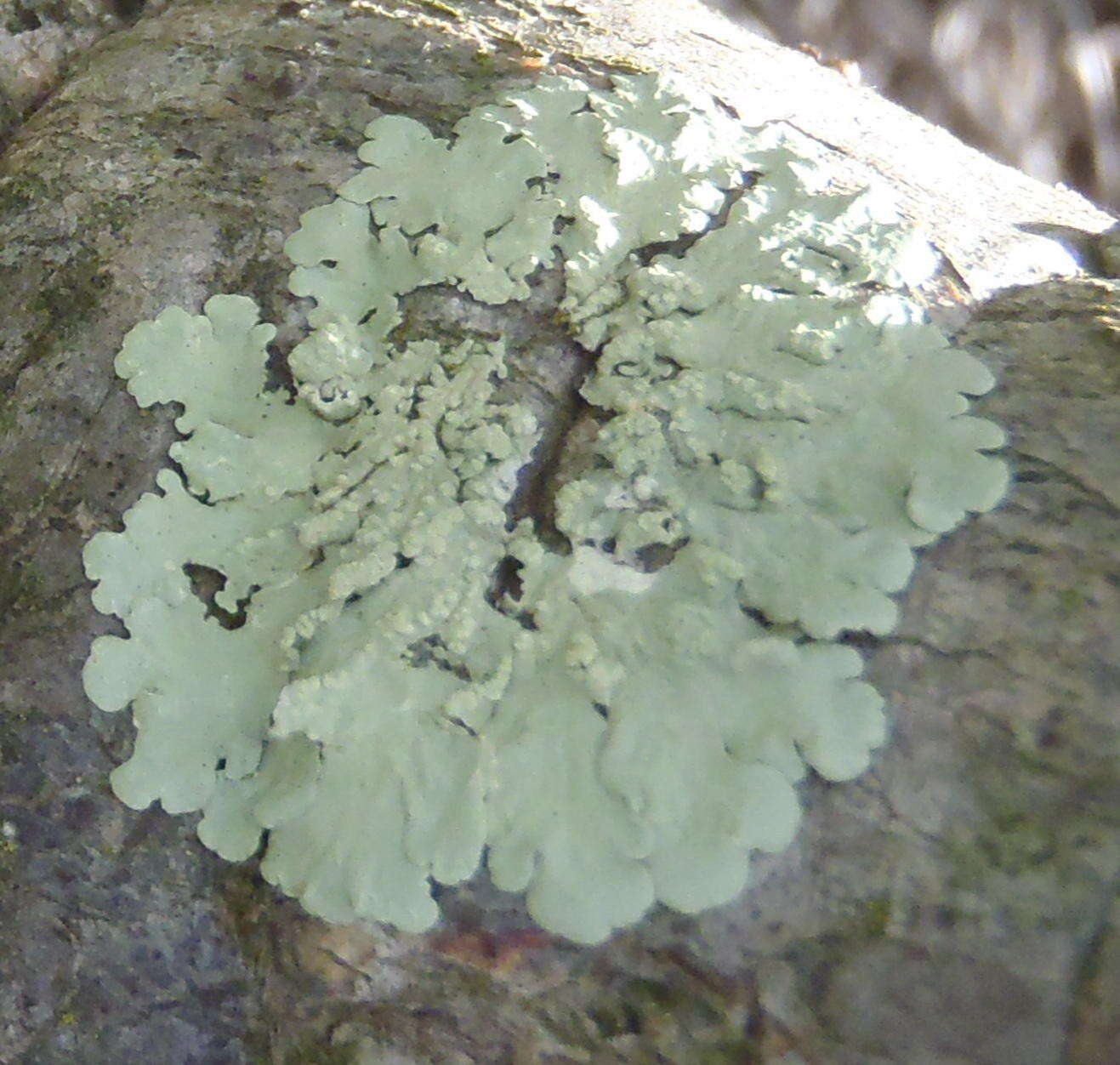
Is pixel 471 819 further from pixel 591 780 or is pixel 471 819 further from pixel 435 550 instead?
pixel 435 550

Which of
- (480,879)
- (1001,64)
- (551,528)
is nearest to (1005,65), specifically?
(1001,64)

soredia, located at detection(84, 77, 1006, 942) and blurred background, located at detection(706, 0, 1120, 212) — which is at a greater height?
soredia, located at detection(84, 77, 1006, 942)

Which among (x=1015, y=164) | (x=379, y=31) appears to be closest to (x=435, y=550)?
(x=379, y=31)

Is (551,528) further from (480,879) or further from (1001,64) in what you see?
(1001,64)

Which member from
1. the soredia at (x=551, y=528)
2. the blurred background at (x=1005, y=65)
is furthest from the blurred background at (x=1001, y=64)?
the soredia at (x=551, y=528)

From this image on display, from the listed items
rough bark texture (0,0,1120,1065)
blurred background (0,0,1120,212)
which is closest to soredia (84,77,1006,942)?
rough bark texture (0,0,1120,1065)

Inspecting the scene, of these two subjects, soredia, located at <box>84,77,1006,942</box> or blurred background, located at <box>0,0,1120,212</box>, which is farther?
blurred background, located at <box>0,0,1120,212</box>

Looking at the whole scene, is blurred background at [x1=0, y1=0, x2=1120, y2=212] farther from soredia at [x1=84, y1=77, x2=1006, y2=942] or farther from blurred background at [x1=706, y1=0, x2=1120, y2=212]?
soredia at [x1=84, y1=77, x2=1006, y2=942]
